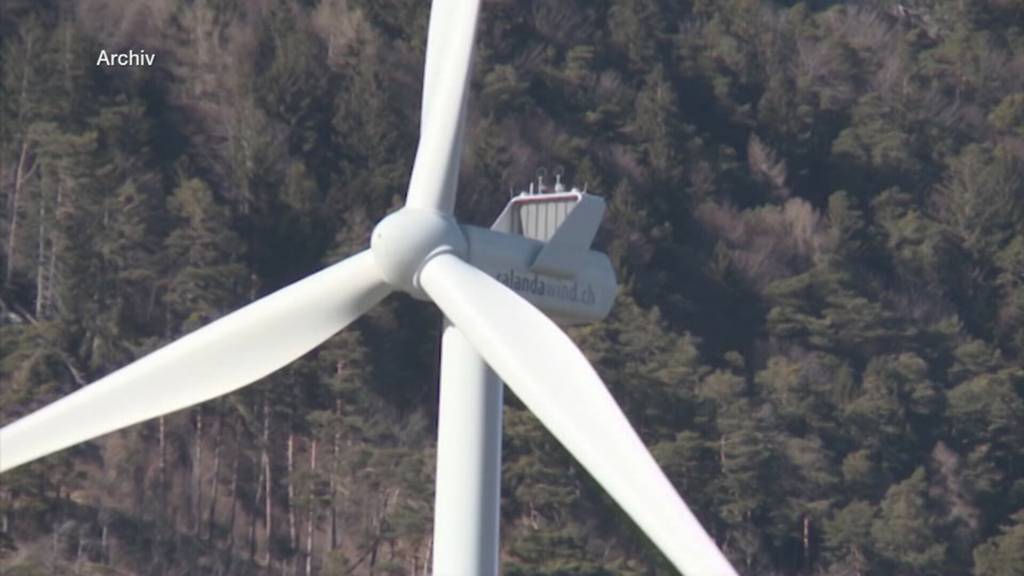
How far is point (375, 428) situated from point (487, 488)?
35041 mm

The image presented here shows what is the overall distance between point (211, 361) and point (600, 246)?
45.3m

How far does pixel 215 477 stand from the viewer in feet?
201

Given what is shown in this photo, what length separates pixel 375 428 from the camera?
62812mm

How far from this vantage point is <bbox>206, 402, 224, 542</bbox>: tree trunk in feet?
198

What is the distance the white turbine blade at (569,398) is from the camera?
77.3 ft

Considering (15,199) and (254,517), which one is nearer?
(254,517)

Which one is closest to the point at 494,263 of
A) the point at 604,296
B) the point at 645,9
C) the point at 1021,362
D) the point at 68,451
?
the point at 604,296

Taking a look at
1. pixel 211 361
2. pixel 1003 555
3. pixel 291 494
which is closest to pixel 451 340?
pixel 211 361

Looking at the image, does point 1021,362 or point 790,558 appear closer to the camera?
point 790,558

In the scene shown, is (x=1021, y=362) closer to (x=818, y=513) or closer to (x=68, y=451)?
(x=818, y=513)

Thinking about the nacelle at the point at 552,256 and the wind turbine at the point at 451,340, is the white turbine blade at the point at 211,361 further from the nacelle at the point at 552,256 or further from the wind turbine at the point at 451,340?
the nacelle at the point at 552,256

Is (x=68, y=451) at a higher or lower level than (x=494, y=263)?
higher

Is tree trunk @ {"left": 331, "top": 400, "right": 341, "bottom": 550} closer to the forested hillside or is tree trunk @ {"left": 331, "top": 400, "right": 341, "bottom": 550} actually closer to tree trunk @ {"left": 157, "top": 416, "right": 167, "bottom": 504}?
the forested hillside

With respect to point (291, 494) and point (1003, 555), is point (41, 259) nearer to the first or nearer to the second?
point (291, 494)
